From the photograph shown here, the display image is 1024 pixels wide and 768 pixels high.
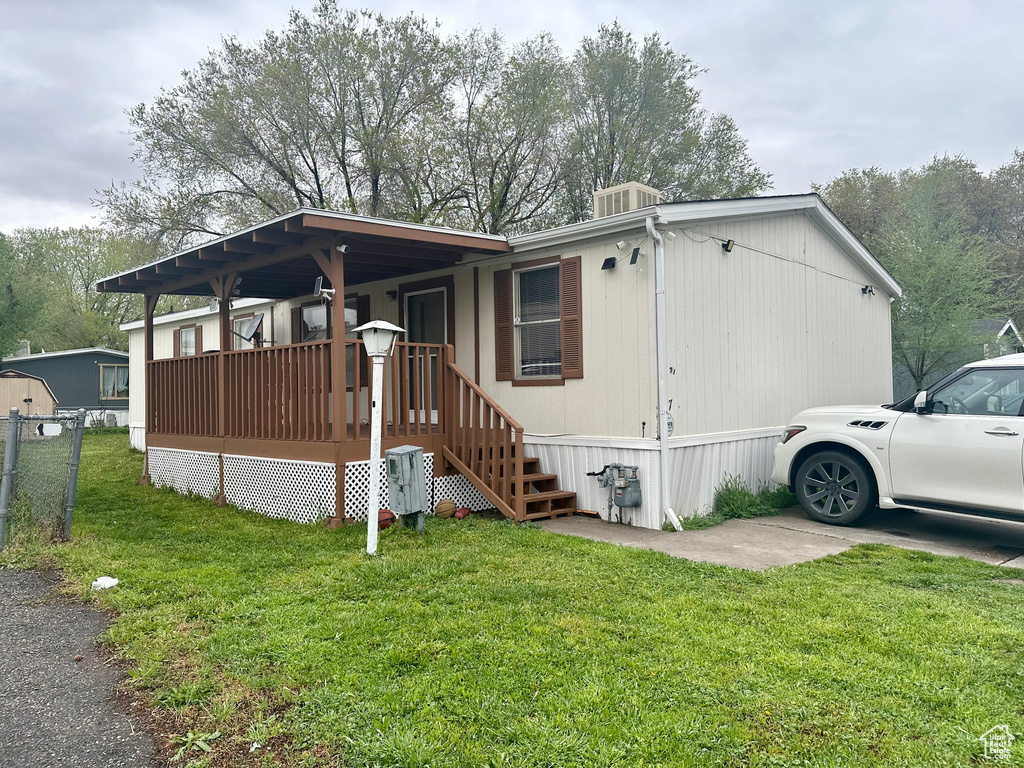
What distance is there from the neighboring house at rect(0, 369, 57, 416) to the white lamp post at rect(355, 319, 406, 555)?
17165 mm

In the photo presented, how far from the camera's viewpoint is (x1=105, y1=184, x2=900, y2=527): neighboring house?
6.70 meters

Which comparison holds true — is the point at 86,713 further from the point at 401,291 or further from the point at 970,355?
the point at 970,355

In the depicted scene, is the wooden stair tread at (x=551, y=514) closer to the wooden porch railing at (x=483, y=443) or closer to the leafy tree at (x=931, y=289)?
the wooden porch railing at (x=483, y=443)

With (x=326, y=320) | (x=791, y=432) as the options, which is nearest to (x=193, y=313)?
(x=326, y=320)

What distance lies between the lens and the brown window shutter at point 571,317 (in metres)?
7.26

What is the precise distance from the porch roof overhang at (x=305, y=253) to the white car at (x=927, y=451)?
4011mm

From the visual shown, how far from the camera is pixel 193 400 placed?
30.1ft

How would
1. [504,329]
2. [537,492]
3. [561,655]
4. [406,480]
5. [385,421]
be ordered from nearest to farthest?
[561,655] → [406,480] → [385,421] → [537,492] → [504,329]

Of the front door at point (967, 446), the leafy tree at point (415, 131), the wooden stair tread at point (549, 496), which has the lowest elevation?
the wooden stair tread at point (549, 496)

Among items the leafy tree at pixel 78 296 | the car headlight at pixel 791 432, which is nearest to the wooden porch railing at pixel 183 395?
the car headlight at pixel 791 432

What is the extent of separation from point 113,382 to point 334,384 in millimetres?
21014

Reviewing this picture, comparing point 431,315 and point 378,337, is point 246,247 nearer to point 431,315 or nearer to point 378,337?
point 431,315

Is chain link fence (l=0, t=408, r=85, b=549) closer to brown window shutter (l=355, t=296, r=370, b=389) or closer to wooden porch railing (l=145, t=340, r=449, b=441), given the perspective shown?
wooden porch railing (l=145, t=340, r=449, b=441)

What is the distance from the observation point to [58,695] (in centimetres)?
302
